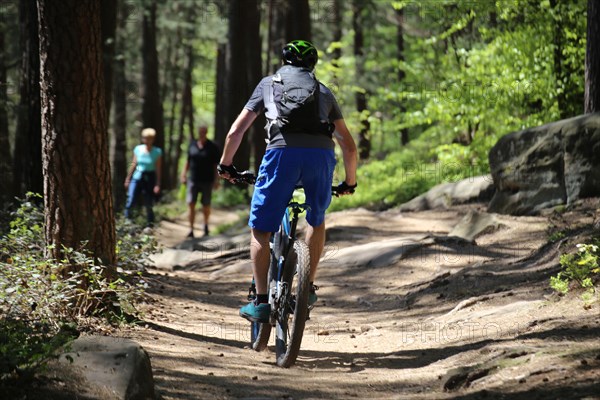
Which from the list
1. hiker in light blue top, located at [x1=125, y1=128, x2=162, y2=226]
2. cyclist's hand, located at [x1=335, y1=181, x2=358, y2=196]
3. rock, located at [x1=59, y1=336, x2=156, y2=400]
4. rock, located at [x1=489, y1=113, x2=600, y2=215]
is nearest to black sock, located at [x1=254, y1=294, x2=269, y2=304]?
cyclist's hand, located at [x1=335, y1=181, x2=358, y2=196]

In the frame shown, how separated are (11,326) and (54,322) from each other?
3.26ft

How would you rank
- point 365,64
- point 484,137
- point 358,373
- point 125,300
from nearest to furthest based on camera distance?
point 358,373
point 125,300
point 484,137
point 365,64

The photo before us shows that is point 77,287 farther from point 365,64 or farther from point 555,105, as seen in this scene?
point 365,64

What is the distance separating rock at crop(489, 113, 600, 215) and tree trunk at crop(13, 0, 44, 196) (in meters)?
6.63

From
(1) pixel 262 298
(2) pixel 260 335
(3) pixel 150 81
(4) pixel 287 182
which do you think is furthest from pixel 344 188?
(3) pixel 150 81

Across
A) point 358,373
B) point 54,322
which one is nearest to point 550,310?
point 358,373

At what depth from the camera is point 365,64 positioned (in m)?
30.9

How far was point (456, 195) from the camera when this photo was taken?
1525cm

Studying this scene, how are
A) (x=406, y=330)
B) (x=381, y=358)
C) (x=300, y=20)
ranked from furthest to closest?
(x=300, y=20), (x=406, y=330), (x=381, y=358)

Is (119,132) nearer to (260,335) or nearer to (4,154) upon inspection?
(4,154)

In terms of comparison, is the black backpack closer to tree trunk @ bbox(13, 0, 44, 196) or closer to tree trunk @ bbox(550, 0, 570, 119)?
tree trunk @ bbox(13, 0, 44, 196)

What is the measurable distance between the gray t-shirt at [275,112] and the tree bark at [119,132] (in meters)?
13.1

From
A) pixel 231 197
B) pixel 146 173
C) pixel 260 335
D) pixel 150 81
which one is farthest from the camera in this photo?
pixel 150 81

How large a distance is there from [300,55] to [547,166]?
639 centimetres
